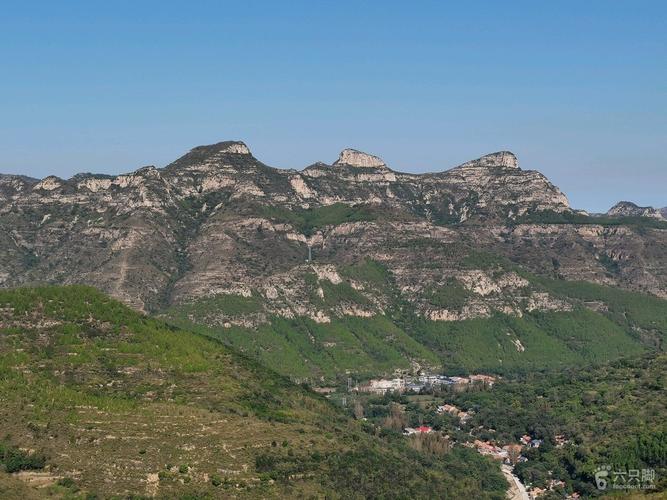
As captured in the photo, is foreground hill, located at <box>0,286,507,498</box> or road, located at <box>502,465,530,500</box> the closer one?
foreground hill, located at <box>0,286,507,498</box>

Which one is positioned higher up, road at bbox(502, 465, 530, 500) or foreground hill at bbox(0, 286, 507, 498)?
foreground hill at bbox(0, 286, 507, 498)

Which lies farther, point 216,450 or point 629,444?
point 629,444

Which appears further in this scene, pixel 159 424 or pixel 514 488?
pixel 514 488

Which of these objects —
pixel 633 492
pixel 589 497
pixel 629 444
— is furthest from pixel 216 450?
pixel 629 444

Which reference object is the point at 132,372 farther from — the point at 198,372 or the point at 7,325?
the point at 7,325

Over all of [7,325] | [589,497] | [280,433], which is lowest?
[589,497]
